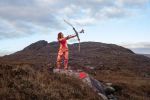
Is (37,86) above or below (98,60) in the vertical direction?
below

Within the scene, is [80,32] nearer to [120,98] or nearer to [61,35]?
[61,35]

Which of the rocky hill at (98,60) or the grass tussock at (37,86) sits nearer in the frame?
the grass tussock at (37,86)

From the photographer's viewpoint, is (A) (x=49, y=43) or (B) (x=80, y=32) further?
(A) (x=49, y=43)

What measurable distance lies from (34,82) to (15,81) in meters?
0.89

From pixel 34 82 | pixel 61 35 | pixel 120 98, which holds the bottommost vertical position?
pixel 120 98

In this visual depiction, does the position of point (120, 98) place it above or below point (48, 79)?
below

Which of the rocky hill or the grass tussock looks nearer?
the grass tussock

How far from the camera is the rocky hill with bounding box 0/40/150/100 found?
40.8 metres

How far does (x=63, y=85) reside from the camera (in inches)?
701

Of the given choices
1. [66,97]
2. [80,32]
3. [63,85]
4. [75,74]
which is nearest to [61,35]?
[80,32]

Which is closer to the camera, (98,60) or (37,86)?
(37,86)

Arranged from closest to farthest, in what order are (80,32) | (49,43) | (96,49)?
(80,32)
(96,49)
(49,43)

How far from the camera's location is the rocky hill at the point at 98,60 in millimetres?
40819

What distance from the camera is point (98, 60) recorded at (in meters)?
69.9
